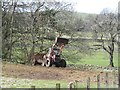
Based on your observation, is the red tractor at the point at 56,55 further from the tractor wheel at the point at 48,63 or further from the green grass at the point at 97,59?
the green grass at the point at 97,59

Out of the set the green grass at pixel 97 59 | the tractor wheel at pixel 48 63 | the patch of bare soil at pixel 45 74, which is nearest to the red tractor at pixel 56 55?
the tractor wheel at pixel 48 63

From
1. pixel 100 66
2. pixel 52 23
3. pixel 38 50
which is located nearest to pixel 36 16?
pixel 52 23

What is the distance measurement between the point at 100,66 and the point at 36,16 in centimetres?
103

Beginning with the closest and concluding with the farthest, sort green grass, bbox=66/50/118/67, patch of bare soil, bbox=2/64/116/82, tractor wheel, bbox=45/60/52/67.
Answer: patch of bare soil, bbox=2/64/116/82
green grass, bbox=66/50/118/67
tractor wheel, bbox=45/60/52/67

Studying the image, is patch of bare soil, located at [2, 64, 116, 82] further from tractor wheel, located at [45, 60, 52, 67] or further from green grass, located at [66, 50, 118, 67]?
tractor wheel, located at [45, 60, 52, 67]

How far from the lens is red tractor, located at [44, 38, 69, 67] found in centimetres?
274

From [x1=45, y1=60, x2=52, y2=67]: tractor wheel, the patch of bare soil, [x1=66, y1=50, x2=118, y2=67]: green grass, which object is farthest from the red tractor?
the patch of bare soil

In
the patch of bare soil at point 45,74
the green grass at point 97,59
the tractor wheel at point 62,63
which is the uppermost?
the green grass at point 97,59

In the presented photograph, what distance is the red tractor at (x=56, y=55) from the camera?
2.74 metres

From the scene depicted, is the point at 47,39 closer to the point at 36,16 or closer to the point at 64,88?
the point at 36,16

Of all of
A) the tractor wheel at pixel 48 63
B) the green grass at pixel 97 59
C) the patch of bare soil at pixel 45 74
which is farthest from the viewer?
the tractor wheel at pixel 48 63

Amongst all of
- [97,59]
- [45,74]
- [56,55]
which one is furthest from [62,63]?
[45,74]

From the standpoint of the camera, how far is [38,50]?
3.21 m

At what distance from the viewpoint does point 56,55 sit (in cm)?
283
